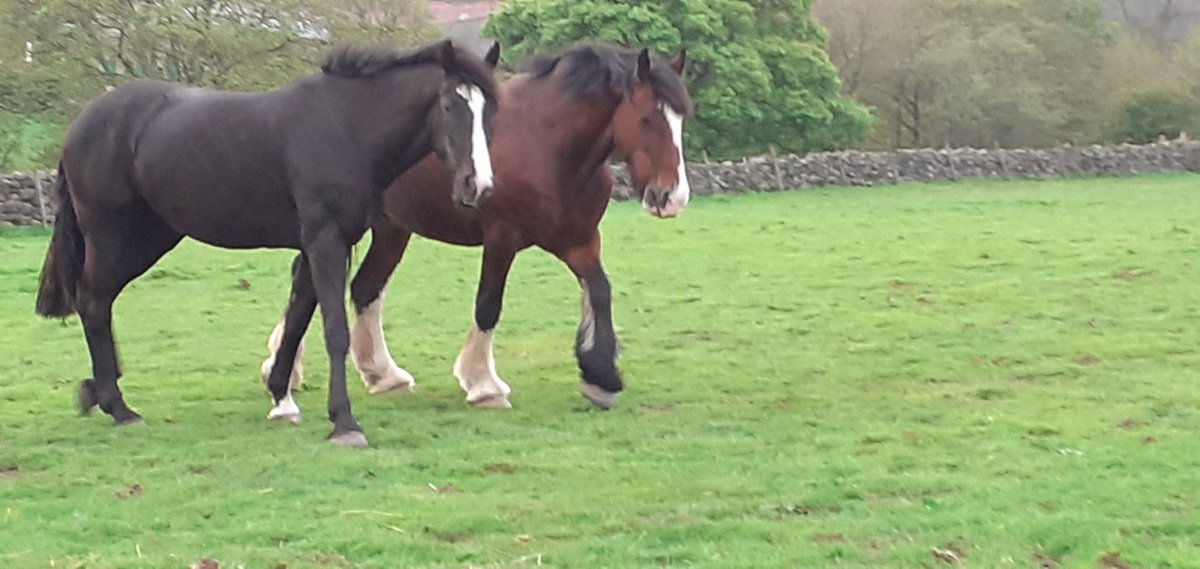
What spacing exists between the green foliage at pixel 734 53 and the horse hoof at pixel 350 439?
85.0ft

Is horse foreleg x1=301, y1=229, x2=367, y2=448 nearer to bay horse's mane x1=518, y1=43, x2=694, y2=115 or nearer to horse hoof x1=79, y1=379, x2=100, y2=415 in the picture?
horse hoof x1=79, y1=379, x2=100, y2=415

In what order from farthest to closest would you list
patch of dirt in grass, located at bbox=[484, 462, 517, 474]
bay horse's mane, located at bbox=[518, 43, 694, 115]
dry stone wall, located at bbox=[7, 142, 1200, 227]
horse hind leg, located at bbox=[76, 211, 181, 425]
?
dry stone wall, located at bbox=[7, 142, 1200, 227] → bay horse's mane, located at bbox=[518, 43, 694, 115] → horse hind leg, located at bbox=[76, 211, 181, 425] → patch of dirt in grass, located at bbox=[484, 462, 517, 474]

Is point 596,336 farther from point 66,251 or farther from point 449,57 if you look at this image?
point 66,251

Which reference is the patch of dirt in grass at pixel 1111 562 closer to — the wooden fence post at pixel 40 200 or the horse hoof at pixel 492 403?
the horse hoof at pixel 492 403

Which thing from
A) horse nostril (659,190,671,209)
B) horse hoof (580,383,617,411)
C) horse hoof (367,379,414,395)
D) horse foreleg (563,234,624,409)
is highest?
horse nostril (659,190,671,209)

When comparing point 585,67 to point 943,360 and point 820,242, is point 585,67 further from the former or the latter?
point 820,242

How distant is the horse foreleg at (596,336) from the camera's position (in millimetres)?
7648

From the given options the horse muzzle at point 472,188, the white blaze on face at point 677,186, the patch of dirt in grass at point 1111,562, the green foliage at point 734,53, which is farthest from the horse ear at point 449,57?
the green foliage at point 734,53

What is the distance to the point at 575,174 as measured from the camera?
25.6ft

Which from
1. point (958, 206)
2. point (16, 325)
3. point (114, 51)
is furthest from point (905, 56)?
point (16, 325)

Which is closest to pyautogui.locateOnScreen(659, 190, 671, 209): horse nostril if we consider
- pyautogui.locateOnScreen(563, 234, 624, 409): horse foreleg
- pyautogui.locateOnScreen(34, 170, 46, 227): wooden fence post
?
pyautogui.locateOnScreen(563, 234, 624, 409): horse foreleg

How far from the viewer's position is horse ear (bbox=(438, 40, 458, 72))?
21.8 feet

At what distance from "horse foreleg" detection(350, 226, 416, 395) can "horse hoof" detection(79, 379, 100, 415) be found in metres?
1.60

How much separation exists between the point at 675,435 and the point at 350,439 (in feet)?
5.07
